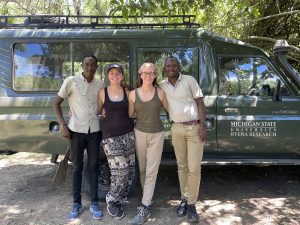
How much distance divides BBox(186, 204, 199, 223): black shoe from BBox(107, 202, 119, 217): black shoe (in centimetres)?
80

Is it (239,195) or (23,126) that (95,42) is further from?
(239,195)

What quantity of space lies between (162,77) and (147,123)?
3.16ft

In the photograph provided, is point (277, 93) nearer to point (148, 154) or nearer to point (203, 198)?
point (203, 198)

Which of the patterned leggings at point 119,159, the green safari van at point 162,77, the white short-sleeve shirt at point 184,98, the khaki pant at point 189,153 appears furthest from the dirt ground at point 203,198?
the white short-sleeve shirt at point 184,98

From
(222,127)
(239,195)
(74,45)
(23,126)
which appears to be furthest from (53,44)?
(239,195)

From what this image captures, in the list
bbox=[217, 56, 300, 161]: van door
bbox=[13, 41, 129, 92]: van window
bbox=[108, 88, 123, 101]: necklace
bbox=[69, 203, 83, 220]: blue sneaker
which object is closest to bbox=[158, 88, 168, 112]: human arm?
bbox=[108, 88, 123, 101]: necklace

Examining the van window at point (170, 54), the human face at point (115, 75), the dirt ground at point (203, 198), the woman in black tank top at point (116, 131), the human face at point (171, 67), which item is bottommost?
the dirt ground at point (203, 198)

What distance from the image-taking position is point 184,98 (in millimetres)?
3777

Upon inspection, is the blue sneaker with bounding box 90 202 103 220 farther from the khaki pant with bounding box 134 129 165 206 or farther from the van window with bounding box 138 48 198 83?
the van window with bounding box 138 48 198 83

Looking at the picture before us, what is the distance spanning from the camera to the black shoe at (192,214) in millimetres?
3951

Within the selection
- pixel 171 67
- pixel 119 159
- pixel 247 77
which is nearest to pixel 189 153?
pixel 119 159

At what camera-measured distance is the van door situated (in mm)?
4590

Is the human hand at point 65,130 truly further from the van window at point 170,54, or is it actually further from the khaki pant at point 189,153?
the van window at point 170,54

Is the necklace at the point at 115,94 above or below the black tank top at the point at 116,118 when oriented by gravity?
above
